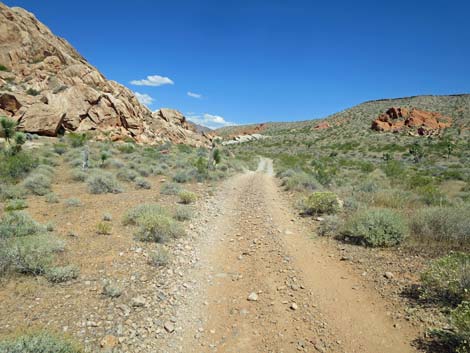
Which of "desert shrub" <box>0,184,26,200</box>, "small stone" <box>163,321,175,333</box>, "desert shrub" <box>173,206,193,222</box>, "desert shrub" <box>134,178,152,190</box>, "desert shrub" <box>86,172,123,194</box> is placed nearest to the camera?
"small stone" <box>163,321,175,333</box>

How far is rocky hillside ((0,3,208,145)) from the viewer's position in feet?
80.2

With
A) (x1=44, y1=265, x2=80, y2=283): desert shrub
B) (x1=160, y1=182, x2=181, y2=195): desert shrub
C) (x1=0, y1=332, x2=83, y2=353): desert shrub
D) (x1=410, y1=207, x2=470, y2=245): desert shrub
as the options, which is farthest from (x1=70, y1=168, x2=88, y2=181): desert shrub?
(x1=410, y1=207, x2=470, y2=245): desert shrub

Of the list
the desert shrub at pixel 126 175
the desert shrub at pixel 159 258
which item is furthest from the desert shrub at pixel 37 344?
the desert shrub at pixel 126 175

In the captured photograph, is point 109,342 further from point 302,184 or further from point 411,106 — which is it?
point 411,106

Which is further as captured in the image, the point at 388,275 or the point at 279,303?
the point at 388,275

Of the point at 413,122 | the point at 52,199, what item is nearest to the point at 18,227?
the point at 52,199

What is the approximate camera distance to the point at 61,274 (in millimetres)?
4391

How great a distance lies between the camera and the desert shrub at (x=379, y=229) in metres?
6.09

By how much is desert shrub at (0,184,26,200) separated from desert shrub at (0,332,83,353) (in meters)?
7.61

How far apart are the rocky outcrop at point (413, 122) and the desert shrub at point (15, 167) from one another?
208ft

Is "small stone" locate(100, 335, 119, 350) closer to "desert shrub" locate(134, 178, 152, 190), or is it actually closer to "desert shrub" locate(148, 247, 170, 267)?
"desert shrub" locate(148, 247, 170, 267)

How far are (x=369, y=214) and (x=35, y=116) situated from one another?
Result: 93.0 ft

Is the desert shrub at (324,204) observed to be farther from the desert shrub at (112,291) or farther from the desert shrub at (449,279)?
the desert shrub at (112,291)

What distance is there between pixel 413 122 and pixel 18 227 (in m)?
70.9
